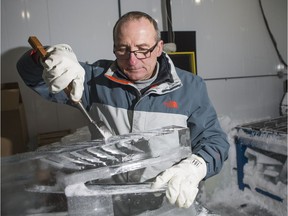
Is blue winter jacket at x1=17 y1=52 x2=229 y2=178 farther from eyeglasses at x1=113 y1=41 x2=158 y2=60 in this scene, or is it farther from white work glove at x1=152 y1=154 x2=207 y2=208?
white work glove at x1=152 y1=154 x2=207 y2=208

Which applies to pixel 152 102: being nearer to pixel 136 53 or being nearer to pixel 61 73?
pixel 136 53

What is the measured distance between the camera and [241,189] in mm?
2275

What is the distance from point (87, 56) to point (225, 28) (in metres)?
1.39

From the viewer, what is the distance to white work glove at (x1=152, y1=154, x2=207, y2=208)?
68cm

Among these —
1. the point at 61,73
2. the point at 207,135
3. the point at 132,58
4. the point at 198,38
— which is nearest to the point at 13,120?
the point at 61,73

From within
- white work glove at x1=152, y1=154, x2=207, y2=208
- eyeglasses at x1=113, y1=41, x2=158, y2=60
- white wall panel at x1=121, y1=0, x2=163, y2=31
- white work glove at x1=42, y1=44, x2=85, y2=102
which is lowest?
white work glove at x1=152, y1=154, x2=207, y2=208

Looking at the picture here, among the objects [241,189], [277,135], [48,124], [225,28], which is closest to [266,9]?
[225,28]

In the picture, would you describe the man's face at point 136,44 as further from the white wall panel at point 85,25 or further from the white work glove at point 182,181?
the white wall panel at point 85,25

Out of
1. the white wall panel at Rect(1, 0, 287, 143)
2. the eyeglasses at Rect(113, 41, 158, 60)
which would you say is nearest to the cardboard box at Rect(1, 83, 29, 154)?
the white wall panel at Rect(1, 0, 287, 143)

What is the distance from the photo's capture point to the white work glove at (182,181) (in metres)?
0.68

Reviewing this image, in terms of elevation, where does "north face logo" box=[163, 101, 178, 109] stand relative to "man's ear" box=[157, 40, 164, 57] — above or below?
below

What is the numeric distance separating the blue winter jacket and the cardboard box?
1.36 ft

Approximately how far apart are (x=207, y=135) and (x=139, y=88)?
373 mm

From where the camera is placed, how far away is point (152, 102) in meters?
1.09
